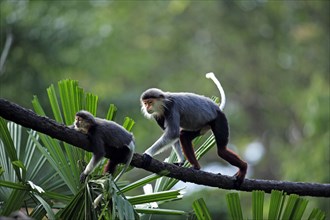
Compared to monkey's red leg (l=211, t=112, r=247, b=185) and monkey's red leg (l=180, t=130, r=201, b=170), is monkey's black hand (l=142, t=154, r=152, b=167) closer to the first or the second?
monkey's red leg (l=180, t=130, r=201, b=170)

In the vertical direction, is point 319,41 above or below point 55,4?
below

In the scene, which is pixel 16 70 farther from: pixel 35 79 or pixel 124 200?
pixel 124 200

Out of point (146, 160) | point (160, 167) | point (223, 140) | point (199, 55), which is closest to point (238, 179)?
point (223, 140)

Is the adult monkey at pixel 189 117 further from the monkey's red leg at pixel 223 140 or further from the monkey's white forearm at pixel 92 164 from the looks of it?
the monkey's white forearm at pixel 92 164

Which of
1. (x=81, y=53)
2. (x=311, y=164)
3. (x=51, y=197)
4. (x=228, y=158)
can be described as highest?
(x=51, y=197)

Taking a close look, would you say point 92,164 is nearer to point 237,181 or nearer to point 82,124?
point 82,124

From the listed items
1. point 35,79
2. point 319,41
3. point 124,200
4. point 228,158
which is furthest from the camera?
point 319,41

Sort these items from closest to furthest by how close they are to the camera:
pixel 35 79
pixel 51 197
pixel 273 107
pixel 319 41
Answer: pixel 51 197 < pixel 35 79 < pixel 319 41 < pixel 273 107

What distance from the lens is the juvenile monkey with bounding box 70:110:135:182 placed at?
5090mm

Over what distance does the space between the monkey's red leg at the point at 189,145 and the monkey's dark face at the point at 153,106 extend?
286mm

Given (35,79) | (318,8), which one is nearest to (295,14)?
(318,8)

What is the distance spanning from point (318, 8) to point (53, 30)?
1372 cm

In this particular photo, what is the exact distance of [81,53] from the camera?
21328 millimetres

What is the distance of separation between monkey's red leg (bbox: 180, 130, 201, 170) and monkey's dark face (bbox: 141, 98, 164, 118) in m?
0.29
